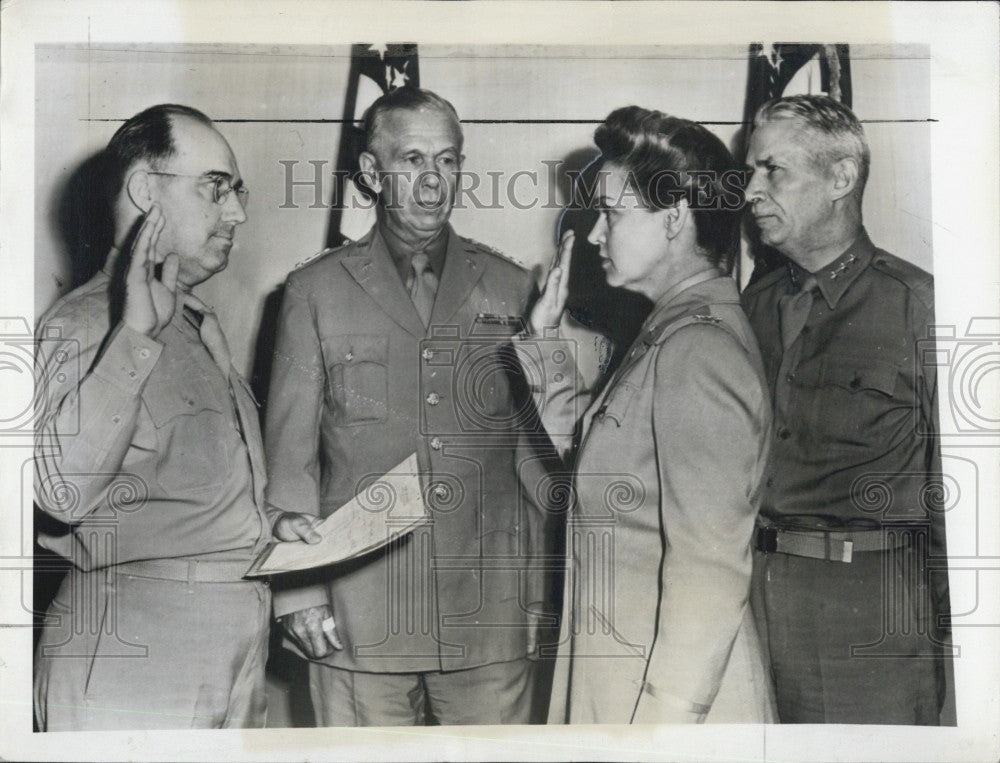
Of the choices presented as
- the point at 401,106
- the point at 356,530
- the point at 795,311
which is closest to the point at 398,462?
the point at 356,530

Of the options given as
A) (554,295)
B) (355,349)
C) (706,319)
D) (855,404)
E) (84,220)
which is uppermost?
(84,220)

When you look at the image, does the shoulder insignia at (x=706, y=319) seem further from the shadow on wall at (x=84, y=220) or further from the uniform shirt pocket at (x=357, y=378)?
the shadow on wall at (x=84, y=220)

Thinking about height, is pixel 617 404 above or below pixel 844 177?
below

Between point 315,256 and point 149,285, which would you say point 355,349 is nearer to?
point 315,256

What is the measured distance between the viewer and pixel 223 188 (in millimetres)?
4168

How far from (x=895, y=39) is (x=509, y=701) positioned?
3.09 m

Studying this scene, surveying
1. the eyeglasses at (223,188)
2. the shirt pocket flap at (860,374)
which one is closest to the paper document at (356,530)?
the eyeglasses at (223,188)

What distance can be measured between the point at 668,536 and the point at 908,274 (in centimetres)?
144

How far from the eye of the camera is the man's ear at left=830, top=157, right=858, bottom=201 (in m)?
4.25

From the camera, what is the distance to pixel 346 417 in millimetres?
4086

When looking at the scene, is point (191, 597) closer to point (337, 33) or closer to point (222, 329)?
point (222, 329)

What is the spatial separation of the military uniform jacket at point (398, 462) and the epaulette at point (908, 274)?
1.58 meters

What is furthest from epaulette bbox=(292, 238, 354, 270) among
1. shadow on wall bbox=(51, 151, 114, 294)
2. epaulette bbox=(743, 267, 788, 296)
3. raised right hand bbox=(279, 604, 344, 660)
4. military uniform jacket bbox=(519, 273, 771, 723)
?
epaulette bbox=(743, 267, 788, 296)

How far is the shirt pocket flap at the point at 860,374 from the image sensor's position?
4121 mm
